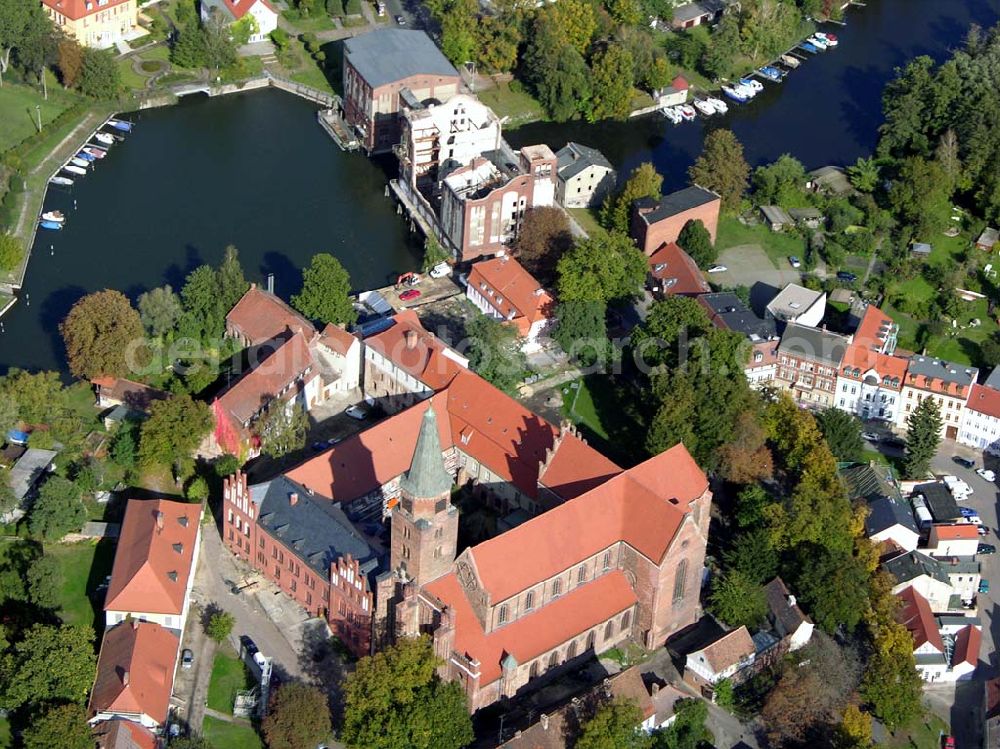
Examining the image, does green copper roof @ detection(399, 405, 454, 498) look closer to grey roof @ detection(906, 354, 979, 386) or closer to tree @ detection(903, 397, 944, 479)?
tree @ detection(903, 397, 944, 479)

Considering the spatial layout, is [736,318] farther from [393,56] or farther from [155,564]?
[155,564]

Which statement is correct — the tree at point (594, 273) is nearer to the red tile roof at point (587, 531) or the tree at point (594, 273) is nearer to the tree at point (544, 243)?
the tree at point (544, 243)

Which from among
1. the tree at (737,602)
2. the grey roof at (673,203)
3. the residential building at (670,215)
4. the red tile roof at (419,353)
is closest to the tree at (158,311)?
the red tile roof at (419,353)

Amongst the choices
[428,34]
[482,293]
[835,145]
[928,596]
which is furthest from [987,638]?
[428,34]

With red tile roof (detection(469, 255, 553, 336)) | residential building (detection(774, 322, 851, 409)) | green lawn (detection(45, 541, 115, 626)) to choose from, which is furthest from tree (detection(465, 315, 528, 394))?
green lawn (detection(45, 541, 115, 626))

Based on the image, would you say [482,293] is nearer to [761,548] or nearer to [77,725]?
[761,548]
